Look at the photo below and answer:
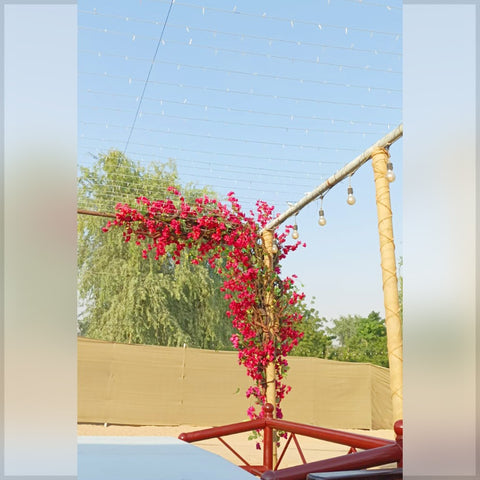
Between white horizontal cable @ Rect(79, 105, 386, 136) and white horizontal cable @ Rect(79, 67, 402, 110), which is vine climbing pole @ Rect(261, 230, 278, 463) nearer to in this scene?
white horizontal cable @ Rect(79, 105, 386, 136)

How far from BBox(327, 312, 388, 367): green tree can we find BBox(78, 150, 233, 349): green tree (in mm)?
5787

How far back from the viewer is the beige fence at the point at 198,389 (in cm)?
911

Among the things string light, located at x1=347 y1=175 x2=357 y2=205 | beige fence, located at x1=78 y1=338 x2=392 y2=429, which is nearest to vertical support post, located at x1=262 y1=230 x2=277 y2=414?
string light, located at x1=347 y1=175 x2=357 y2=205

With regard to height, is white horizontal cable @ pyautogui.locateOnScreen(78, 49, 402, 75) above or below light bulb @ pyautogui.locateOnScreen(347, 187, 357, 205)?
above

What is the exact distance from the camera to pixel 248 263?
577 cm

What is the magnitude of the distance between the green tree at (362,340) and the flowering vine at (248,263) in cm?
1185

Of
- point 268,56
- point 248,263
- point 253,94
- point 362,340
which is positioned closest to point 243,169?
point 248,263

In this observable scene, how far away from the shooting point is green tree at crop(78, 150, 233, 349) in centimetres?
1259

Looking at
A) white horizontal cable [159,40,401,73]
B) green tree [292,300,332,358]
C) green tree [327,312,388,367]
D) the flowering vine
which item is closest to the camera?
white horizontal cable [159,40,401,73]

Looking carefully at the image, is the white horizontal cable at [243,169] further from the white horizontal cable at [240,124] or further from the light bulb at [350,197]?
the light bulb at [350,197]

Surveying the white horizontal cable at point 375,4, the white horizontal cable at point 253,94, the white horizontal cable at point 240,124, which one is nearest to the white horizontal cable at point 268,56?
the white horizontal cable at point 253,94
